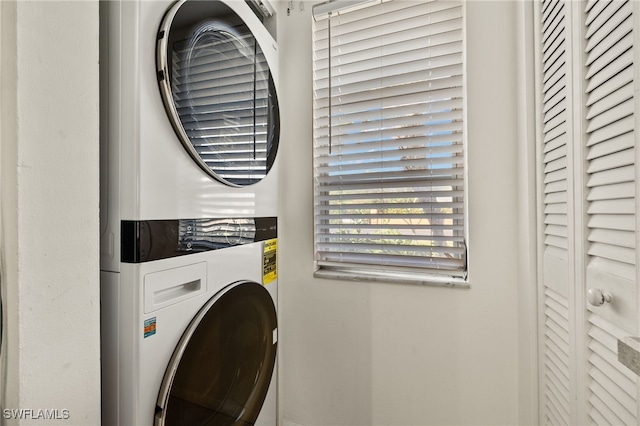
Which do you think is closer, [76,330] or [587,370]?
[76,330]

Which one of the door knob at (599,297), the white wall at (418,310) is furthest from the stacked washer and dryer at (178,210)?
the door knob at (599,297)

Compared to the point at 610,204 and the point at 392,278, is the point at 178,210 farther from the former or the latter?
the point at 610,204

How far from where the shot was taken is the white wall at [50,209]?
1.55 ft

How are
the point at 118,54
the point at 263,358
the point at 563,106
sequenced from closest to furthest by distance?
the point at 118,54, the point at 563,106, the point at 263,358

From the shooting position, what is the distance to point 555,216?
2.90ft

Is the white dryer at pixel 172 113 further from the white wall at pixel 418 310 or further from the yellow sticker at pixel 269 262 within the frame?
the white wall at pixel 418 310

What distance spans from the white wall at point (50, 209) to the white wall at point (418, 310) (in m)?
0.89

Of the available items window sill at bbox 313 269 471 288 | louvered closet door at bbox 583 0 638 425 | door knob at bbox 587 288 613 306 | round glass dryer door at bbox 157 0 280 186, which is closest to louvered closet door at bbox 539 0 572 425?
louvered closet door at bbox 583 0 638 425

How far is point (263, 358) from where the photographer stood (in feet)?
3.77

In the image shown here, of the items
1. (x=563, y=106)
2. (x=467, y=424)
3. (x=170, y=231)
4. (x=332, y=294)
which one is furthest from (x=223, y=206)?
(x=467, y=424)

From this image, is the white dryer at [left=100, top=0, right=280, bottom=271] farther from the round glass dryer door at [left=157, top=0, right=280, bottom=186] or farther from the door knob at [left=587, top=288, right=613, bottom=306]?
the door knob at [left=587, top=288, right=613, bottom=306]

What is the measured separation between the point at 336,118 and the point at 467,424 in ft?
4.40

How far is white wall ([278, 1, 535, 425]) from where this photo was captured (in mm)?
1116

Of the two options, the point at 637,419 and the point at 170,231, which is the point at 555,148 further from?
the point at 170,231
